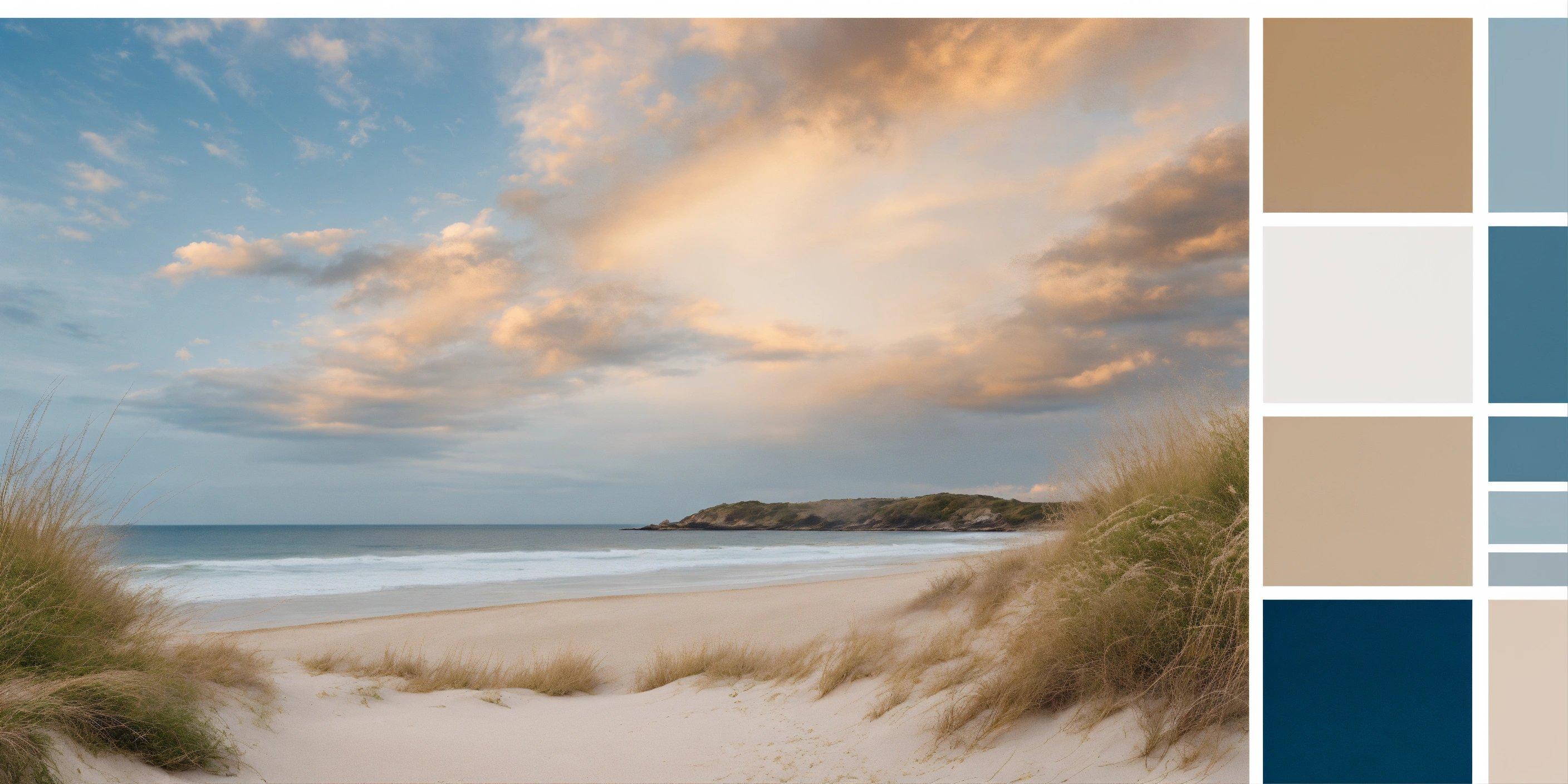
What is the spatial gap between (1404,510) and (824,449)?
11985 millimetres

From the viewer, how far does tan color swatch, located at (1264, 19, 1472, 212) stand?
3256mm

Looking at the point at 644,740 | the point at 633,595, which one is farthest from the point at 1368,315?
the point at 633,595

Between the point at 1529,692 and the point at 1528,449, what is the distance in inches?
37.8

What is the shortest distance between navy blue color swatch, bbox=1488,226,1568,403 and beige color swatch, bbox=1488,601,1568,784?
879 mm

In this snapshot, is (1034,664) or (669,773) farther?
(669,773)

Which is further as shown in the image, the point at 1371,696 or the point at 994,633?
the point at 994,633

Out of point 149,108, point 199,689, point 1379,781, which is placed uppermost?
point 149,108

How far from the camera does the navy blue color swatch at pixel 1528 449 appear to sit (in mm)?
3021

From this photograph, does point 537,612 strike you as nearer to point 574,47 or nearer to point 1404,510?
point 574,47

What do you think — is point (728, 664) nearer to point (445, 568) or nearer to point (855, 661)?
point (855, 661)

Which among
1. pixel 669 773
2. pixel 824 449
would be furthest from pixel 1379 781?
pixel 824 449

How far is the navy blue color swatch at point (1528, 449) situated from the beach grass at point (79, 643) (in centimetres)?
577

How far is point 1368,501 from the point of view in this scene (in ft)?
10.2
